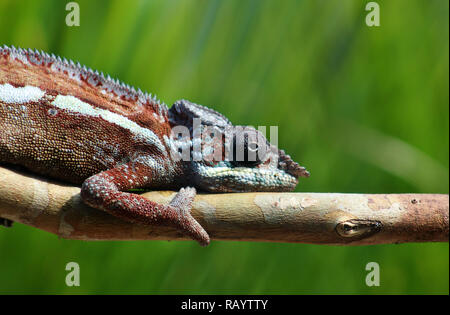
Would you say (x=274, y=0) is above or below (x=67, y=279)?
above

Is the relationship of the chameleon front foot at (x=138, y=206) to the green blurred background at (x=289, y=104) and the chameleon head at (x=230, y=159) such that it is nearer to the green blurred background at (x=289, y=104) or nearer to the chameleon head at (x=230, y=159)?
the chameleon head at (x=230, y=159)

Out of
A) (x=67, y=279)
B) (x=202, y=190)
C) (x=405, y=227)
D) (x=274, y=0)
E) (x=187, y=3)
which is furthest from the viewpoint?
(x=274, y=0)

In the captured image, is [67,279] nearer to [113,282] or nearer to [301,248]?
[113,282]

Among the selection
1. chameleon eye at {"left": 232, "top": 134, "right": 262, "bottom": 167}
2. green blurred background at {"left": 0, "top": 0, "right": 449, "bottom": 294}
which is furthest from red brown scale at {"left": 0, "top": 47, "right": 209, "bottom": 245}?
green blurred background at {"left": 0, "top": 0, "right": 449, "bottom": 294}

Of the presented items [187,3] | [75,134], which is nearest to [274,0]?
[187,3]
